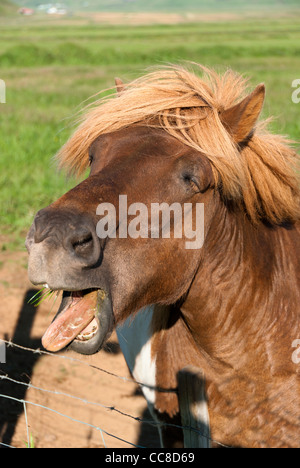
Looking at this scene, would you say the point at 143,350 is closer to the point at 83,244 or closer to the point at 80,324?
the point at 80,324

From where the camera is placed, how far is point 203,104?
8.56 feet

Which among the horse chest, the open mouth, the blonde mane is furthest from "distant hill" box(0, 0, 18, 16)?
the open mouth

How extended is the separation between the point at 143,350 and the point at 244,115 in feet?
4.88

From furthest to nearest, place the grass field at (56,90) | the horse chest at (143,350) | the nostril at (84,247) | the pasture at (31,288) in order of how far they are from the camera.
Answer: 1. the grass field at (56,90)
2. the pasture at (31,288)
3. the horse chest at (143,350)
4. the nostril at (84,247)

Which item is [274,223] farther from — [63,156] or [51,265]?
[51,265]

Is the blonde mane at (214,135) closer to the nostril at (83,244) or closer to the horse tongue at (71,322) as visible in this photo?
the nostril at (83,244)

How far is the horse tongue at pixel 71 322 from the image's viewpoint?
2195 millimetres

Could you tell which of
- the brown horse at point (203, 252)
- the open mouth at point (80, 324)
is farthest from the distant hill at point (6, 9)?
the open mouth at point (80, 324)

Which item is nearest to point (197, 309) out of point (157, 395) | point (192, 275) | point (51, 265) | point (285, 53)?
point (192, 275)

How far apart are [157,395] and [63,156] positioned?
1447mm

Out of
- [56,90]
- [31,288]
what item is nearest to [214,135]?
[31,288]

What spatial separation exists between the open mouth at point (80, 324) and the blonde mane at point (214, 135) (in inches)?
32.0

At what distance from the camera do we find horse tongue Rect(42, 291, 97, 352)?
2195mm

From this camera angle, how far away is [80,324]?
223 centimetres
